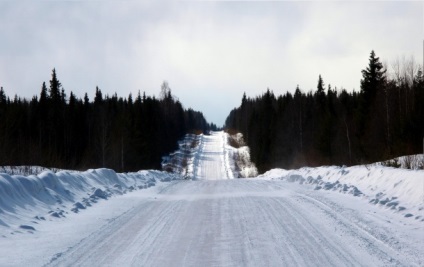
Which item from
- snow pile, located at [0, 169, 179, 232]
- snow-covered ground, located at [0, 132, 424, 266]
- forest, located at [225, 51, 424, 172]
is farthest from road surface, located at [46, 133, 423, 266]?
forest, located at [225, 51, 424, 172]

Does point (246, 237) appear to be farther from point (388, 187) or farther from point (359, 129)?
point (359, 129)

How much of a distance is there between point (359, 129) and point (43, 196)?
3730 cm

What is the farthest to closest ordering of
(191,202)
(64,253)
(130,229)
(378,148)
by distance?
(378,148), (191,202), (130,229), (64,253)

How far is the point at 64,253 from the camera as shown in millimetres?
6793

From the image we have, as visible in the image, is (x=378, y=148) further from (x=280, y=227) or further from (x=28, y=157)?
(x=280, y=227)

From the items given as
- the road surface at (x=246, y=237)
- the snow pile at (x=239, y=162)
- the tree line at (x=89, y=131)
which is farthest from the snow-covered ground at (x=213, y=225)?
the snow pile at (x=239, y=162)

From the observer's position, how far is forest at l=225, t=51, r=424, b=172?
1351 inches

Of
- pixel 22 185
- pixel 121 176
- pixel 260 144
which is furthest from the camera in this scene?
pixel 260 144

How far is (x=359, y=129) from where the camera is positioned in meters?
43.1

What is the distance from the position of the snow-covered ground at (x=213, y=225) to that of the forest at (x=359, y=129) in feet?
49.4

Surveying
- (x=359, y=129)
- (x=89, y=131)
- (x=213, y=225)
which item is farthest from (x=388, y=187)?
(x=89, y=131)

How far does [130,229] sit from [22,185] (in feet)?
13.8

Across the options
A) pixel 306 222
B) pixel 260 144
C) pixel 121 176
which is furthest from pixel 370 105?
pixel 306 222

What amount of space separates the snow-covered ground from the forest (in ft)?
49.4
